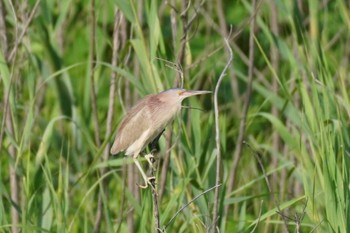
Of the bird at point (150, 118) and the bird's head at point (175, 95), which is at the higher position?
the bird's head at point (175, 95)

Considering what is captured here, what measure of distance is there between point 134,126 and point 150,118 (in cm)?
9

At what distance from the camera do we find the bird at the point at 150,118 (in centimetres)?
239

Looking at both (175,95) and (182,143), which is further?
(182,143)

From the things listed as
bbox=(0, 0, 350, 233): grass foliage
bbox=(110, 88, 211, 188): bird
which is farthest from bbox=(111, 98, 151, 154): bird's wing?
bbox=(0, 0, 350, 233): grass foliage

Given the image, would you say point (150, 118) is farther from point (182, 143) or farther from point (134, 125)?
point (182, 143)

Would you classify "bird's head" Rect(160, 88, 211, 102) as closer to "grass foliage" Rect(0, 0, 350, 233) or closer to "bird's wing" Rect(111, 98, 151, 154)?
"bird's wing" Rect(111, 98, 151, 154)

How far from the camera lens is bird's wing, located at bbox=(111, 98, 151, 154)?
244cm

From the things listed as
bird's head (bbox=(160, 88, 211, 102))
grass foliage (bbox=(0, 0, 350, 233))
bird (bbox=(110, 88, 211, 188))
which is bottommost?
grass foliage (bbox=(0, 0, 350, 233))

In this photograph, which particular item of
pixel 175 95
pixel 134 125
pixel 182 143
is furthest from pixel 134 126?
pixel 182 143

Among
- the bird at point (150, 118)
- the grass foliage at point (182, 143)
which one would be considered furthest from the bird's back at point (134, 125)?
the grass foliage at point (182, 143)

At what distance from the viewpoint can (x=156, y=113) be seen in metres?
2.39

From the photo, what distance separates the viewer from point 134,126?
248 centimetres

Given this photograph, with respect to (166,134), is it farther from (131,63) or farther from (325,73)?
(131,63)

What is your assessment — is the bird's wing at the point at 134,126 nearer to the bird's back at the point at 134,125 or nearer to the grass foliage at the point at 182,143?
the bird's back at the point at 134,125
